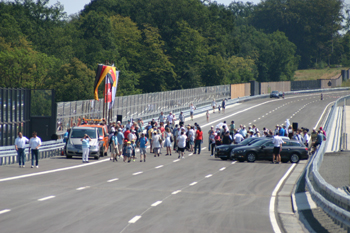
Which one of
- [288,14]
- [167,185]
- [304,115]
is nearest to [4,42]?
[304,115]

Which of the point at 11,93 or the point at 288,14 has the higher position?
the point at 288,14

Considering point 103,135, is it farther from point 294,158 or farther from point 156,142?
point 294,158

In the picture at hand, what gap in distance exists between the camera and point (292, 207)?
1524 centimetres

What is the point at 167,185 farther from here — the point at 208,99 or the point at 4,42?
the point at 4,42

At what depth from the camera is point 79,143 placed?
28453mm

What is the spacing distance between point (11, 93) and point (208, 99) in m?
47.4

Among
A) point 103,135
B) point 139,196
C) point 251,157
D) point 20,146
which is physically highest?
point 103,135

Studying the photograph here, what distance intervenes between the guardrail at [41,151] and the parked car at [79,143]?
1.31 metres

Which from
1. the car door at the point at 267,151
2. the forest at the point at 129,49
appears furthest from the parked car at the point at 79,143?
the forest at the point at 129,49

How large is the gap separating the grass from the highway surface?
132 m

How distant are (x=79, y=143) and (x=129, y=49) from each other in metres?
76.7

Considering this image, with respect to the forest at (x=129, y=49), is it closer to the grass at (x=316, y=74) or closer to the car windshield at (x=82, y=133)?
the grass at (x=316, y=74)

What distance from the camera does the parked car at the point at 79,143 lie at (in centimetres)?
2847

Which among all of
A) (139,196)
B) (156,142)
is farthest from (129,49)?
(139,196)
